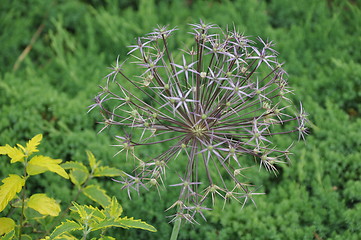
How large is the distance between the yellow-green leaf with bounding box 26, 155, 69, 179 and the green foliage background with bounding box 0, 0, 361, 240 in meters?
0.98

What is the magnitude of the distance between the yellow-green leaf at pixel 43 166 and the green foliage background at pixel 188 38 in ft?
3.20

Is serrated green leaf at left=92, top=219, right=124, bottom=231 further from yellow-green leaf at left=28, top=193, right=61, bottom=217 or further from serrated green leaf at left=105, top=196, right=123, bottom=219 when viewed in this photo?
yellow-green leaf at left=28, top=193, right=61, bottom=217

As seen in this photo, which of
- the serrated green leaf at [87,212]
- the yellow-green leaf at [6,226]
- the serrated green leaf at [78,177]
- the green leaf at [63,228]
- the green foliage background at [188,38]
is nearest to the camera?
the green leaf at [63,228]

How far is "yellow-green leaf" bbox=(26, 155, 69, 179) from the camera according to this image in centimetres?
227

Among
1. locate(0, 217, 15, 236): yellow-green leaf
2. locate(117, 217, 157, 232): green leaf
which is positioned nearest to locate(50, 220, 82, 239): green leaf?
locate(117, 217, 157, 232): green leaf

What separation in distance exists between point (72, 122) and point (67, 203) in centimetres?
92

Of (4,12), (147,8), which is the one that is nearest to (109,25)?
(147,8)

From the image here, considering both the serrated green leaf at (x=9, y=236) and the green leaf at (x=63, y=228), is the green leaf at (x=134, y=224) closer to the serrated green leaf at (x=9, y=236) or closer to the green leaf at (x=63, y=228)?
the green leaf at (x=63, y=228)

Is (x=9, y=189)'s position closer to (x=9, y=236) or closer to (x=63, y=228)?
(x=9, y=236)

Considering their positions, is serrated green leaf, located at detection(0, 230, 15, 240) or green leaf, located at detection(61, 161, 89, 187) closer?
serrated green leaf, located at detection(0, 230, 15, 240)

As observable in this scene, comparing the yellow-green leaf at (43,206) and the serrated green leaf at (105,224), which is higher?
the yellow-green leaf at (43,206)

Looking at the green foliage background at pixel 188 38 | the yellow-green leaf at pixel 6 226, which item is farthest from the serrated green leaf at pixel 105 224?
the green foliage background at pixel 188 38

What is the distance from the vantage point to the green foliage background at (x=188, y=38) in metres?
3.20

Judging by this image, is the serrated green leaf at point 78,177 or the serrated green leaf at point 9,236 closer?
the serrated green leaf at point 9,236
